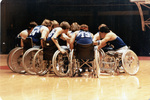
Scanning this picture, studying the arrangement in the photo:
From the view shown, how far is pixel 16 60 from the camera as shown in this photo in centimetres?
512

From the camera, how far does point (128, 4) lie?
27.8 ft

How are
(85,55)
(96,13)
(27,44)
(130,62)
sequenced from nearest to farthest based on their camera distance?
(85,55) → (130,62) → (27,44) → (96,13)

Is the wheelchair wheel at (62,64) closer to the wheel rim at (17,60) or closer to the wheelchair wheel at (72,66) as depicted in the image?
the wheelchair wheel at (72,66)

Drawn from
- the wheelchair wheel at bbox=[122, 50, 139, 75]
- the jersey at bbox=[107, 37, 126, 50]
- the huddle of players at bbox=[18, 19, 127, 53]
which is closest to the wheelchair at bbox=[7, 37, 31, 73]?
the huddle of players at bbox=[18, 19, 127, 53]

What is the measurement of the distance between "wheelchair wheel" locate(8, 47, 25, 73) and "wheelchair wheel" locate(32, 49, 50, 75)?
49cm

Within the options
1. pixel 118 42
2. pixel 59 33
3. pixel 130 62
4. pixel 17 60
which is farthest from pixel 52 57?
pixel 130 62

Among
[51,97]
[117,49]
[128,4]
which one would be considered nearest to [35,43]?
[117,49]

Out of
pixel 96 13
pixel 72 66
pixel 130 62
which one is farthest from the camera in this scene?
pixel 96 13

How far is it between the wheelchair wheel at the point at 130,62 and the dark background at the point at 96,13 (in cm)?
388

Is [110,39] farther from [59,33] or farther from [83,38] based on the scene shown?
[59,33]

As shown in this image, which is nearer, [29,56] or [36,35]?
[29,56]

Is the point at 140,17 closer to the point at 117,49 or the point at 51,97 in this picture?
the point at 117,49

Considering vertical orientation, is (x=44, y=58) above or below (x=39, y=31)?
below

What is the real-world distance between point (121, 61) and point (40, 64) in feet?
4.82
